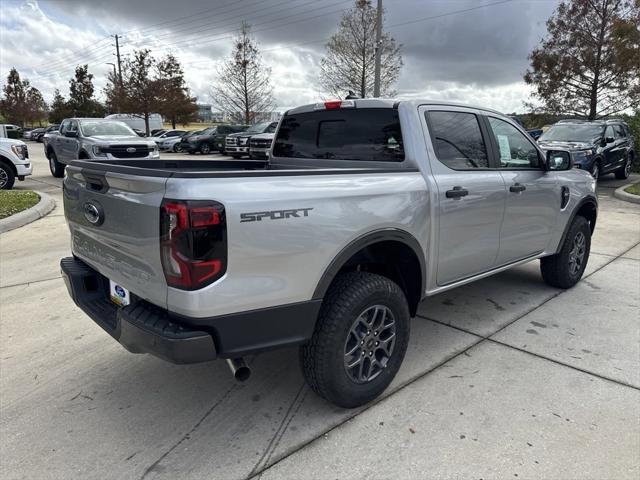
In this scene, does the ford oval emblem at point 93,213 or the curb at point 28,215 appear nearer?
the ford oval emblem at point 93,213

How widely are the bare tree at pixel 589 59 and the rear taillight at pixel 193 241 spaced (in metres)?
20.6

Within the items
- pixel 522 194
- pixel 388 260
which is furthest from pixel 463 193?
pixel 522 194

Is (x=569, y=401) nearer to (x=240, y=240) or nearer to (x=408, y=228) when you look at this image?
(x=408, y=228)

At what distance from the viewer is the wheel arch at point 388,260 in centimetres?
255

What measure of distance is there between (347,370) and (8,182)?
38.6ft

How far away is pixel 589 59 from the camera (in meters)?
18.9

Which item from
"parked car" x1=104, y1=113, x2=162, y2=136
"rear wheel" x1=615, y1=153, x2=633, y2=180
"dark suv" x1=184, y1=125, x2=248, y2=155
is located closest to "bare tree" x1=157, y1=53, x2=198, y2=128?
"parked car" x1=104, y1=113, x2=162, y2=136

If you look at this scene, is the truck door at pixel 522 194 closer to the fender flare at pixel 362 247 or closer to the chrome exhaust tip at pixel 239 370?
the fender flare at pixel 362 247

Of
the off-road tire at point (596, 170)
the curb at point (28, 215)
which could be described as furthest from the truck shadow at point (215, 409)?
the off-road tire at point (596, 170)

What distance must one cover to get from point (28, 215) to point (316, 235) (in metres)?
7.56

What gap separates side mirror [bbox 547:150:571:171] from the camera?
14.0 ft

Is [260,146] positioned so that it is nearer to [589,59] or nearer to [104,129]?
[104,129]

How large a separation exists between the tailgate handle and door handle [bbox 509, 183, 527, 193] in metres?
2.99

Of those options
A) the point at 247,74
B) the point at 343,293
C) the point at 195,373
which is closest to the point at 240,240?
the point at 343,293
